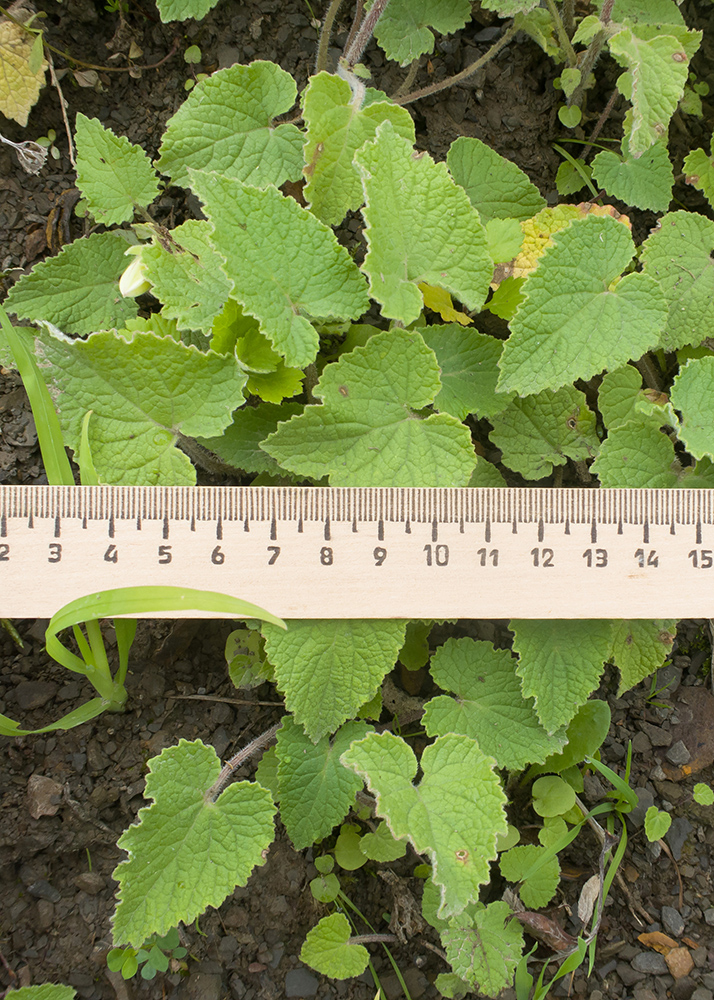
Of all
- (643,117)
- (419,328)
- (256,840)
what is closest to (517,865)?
(256,840)

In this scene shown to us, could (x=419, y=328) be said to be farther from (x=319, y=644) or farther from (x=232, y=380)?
(x=319, y=644)

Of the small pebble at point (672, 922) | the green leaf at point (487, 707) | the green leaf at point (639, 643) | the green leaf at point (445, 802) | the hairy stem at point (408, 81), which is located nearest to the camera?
the green leaf at point (445, 802)

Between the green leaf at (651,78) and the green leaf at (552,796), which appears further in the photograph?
the green leaf at (552,796)

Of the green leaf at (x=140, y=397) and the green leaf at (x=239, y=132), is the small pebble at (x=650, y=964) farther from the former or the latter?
the green leaf at (x=239, y=132)

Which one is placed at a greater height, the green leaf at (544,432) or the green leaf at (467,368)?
the green leaf at (467,368)

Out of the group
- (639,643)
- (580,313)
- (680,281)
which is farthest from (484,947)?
(680,281)

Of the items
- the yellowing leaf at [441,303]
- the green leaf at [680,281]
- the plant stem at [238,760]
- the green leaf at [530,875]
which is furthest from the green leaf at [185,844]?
the green leaf at [680,281]

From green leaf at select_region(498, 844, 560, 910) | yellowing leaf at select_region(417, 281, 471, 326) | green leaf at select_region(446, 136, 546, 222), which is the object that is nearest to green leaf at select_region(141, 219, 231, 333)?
yellowing leaf at select_region(417, 281, 471, 326)
